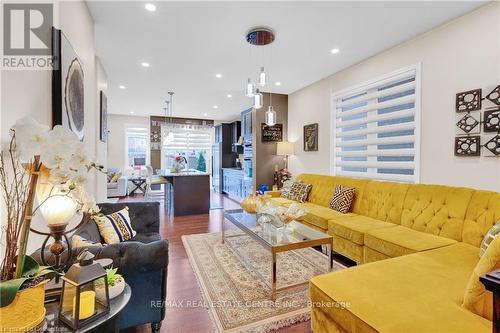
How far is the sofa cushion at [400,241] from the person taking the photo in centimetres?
215

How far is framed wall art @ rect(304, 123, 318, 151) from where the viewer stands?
4781 millimetres

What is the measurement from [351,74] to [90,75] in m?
3.75

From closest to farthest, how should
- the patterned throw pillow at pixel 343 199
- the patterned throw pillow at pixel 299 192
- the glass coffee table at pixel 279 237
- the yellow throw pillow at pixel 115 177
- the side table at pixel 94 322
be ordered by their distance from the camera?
the side table at pixel 94 322 < the glass coffee table at pixel 279 237 < the patterned throw pillow at pixel 343 199 < the patterned throw pillow at pixel 299 192 < the yellow throw pillow at pixel 115 177

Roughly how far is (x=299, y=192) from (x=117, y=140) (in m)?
6.71

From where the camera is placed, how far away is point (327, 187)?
4.01 meters

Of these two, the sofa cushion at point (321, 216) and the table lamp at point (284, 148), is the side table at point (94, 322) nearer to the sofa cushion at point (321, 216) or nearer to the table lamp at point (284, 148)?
the sofa cushion at point (321, 216)

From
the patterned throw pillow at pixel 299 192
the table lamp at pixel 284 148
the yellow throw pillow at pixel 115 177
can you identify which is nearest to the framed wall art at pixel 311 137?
the table lamp at pixel 284 148

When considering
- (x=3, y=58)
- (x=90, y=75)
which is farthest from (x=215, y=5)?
(x=3, y=58)

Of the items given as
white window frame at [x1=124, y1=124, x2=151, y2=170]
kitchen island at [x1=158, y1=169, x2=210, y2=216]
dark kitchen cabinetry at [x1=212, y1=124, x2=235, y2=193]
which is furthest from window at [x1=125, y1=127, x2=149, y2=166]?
kitchen island at [x1=158, y1=169, x2=210, y2=216]

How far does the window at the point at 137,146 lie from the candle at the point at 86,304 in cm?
805

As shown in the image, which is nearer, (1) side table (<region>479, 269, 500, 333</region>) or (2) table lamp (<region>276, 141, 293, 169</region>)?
(1) side table (<region>479, 269, 500, 333</region>)
